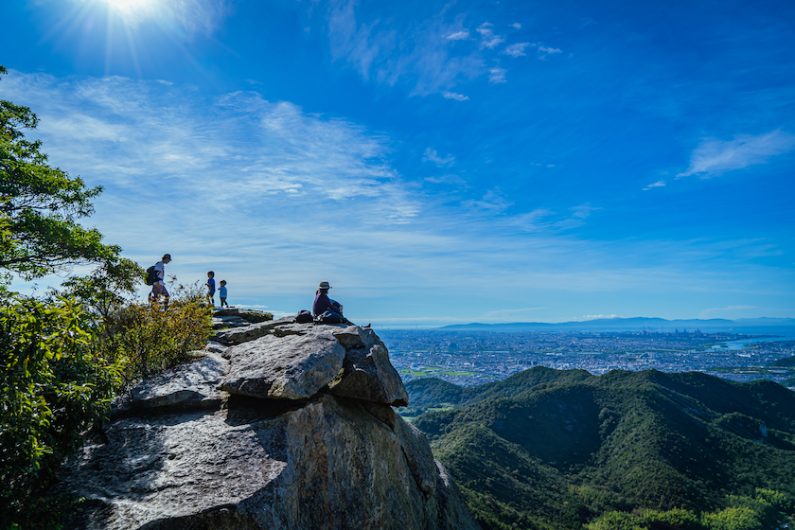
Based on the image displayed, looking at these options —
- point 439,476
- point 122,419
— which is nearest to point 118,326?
point 122,419

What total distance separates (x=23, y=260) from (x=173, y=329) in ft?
27.2

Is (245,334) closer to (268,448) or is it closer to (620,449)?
(268,448)

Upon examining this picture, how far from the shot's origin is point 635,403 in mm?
119562

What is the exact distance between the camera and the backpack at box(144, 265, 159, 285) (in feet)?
62.2

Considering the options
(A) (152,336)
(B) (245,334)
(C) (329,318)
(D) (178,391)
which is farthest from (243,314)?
(D) (178,391)

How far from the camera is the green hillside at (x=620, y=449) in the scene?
240 ft

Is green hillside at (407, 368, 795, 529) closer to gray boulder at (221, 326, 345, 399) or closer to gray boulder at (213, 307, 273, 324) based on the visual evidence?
gray boulder at (213, 307, 273, 324)

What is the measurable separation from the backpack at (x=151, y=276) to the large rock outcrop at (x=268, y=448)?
7693 mm

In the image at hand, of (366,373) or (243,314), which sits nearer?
(366,373)

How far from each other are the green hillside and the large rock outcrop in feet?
137

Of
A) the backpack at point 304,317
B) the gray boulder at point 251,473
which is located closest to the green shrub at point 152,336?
the gray boulder at point 251,473

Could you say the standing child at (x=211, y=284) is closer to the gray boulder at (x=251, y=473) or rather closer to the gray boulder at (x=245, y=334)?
the gray boulder at (x=245, y=334)

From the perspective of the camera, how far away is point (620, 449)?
100688 millimetres

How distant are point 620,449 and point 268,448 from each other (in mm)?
116586
